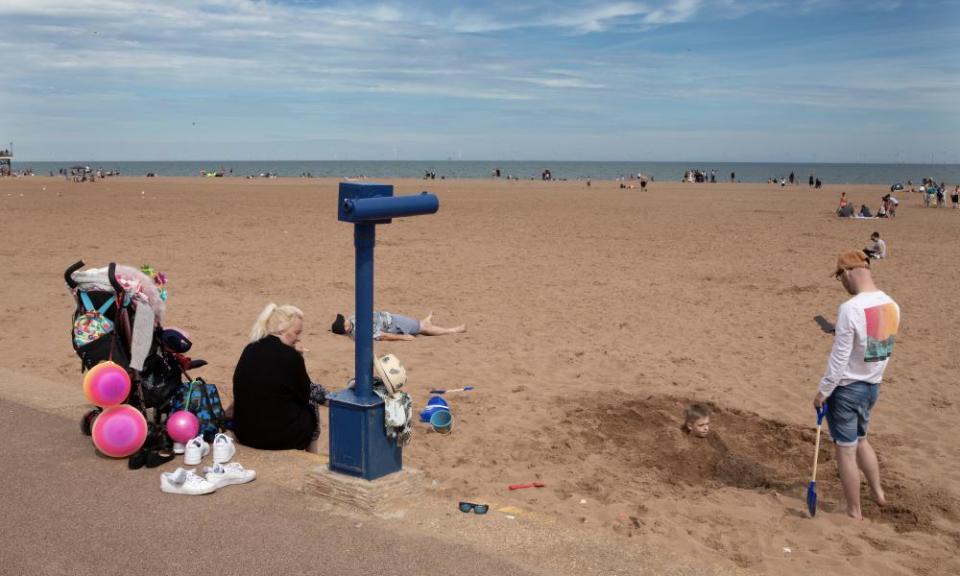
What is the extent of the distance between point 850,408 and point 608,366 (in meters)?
4.12

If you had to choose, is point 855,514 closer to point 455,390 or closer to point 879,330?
point 879,330

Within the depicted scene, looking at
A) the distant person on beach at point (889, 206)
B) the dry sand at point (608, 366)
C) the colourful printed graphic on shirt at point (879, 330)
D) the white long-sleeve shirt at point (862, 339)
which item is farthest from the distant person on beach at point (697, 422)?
the distant person on beach at point (889, 206)

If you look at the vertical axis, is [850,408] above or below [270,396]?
above

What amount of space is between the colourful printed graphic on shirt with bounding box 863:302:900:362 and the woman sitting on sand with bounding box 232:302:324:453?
148 inches

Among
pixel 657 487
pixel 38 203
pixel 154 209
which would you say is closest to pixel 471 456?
pixel 657 487

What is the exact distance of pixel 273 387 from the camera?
6.12 m

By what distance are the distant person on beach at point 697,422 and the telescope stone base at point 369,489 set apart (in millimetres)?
2939

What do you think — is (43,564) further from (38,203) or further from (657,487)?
(38,203)

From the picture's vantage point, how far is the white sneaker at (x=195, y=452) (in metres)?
5.86

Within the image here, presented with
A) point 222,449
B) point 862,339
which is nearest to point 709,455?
point 862,339

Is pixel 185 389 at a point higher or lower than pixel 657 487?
higher

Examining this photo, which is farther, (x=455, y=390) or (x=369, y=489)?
(x=455, y=390)

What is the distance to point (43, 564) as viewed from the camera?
14.5ft

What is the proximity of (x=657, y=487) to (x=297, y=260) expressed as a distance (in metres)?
11.9
